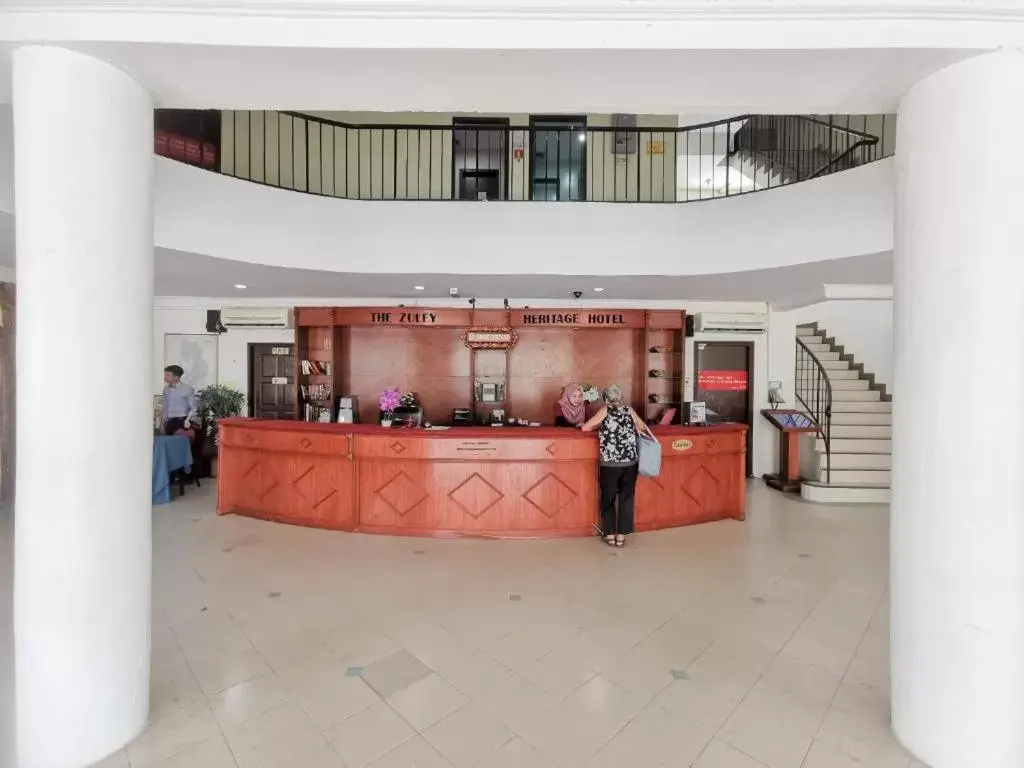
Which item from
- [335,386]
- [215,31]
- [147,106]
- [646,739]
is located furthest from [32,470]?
[335,386]

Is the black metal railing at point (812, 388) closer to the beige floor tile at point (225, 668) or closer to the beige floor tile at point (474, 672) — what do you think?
the beige floor tile at point (474, 672)

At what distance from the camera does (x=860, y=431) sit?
748 cm

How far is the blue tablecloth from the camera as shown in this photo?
19.5 feet

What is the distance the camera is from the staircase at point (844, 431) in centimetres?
653

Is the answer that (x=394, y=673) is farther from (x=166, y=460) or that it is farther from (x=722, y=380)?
(x=722, y=380)

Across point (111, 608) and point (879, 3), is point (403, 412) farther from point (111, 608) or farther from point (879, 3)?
point (879, 3)

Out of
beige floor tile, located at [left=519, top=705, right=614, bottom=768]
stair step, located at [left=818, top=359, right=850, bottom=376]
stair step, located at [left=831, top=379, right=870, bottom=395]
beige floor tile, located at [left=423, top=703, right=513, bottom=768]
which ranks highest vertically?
stair step, located at [left=818, top=359, right=850, bottom=376]

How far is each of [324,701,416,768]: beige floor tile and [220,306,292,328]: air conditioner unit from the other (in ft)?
21.8

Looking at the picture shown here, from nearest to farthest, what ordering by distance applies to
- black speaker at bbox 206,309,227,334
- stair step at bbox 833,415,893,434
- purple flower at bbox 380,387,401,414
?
purple flower at bbox 380,387,401,414
stair step at bbox 833,415,893,434
black speaker at bbox 206,309,227,334

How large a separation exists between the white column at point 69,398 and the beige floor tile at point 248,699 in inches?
17.5

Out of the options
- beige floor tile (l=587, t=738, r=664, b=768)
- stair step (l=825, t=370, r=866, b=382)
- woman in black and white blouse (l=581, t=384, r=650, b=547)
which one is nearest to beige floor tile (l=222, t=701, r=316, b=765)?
beige floor tile (l=587, t=738, r=664, b=768)

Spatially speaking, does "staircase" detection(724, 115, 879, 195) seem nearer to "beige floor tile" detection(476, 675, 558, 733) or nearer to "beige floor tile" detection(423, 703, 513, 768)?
"beige floor tile" detection(476, 675, 558, 733)

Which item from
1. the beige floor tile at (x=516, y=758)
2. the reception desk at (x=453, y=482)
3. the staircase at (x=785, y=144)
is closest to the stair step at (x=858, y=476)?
the reception desk at (x=453, y=482)

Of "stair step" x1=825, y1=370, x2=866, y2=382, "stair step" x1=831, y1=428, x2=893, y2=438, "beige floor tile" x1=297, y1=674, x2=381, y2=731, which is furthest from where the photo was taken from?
"stair step" x1=825, y1=370, x2=866, y2=382
